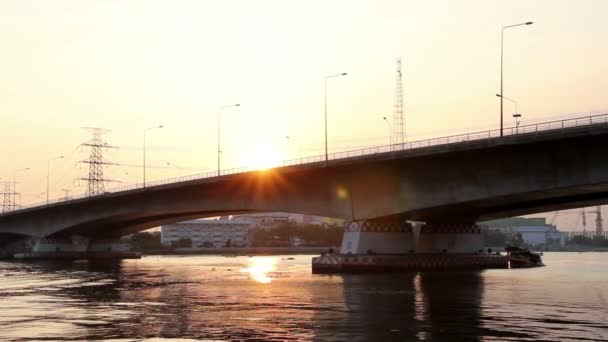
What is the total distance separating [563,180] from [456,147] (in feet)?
31.9

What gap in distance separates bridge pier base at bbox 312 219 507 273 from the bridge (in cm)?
16

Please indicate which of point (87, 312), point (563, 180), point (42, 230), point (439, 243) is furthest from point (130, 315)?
point (42, 230)

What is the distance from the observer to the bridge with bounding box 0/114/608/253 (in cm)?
6209

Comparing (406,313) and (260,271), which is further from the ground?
(260,271)

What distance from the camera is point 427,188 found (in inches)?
A: 2859

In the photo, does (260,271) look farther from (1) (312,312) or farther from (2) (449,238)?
(1) (312,312)

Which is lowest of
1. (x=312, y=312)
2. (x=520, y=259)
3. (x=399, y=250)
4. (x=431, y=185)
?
(x=312, y=312)

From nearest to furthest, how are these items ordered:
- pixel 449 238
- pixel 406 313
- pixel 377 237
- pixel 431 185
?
pixel 406 313
pixel 431 185
pixel 377 237
pixel 449 238

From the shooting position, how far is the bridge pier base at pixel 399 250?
77562mm

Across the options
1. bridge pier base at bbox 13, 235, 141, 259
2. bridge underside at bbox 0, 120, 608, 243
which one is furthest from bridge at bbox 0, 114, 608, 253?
bridge pier base at bbox 13, 235, 141, 259

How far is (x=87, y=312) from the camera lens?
3638 centimetres

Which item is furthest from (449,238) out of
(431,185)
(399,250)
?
(431,185)

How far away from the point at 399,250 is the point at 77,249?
82.4 metres

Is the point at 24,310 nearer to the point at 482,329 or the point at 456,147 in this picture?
the point at 482,329
